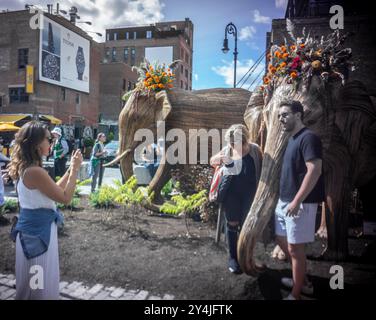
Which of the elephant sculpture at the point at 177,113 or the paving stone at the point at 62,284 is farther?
the elephant sculpture at the point at 177,113

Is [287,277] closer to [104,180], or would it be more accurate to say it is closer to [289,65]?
[289,65]

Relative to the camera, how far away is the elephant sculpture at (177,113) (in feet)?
16.6

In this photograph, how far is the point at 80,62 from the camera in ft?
86.9

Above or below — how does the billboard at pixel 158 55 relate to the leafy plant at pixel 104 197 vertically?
above

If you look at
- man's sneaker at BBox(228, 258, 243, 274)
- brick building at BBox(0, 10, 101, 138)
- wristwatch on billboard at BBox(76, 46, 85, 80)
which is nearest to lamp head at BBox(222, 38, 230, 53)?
man's sneaker at BBox(228, 258, 243, 274)

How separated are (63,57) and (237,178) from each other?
2499 centimetres

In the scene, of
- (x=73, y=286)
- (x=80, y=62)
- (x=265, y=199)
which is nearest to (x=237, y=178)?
(x=265, y=199)

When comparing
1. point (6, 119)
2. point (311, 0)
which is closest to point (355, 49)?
point (311, 0)

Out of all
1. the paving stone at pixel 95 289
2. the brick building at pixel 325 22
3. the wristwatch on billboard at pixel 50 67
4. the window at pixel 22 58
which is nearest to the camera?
the paving stone at pixel 95 289

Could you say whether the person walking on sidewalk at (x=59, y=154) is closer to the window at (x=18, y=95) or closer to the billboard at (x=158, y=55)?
the billboard at (x=158, y=55)

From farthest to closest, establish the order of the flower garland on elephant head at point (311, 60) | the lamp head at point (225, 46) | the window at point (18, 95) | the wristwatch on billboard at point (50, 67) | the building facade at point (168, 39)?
the wristwatch on billboard at point (50, 67), the window at point (18, 95), the building facade at point (168, 39), the lamp head at point (225, 46), the flower garland on elephant head at point (311, 60)

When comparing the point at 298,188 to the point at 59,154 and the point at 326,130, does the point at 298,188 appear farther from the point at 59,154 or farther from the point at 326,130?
the point at 59,154

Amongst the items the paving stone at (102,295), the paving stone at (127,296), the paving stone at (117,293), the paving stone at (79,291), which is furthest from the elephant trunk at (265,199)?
the paving stone at (79,291)

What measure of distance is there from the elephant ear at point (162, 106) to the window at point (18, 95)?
20.1m
